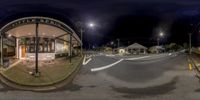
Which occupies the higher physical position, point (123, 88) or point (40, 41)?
point (40, 41)

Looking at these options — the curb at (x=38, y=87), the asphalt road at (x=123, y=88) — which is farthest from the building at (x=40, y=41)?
the curb at (x=38, y=87)

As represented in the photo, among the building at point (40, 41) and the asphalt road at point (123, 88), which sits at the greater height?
the building at point (40, 41)

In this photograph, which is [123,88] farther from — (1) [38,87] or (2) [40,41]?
(2) [40,41]

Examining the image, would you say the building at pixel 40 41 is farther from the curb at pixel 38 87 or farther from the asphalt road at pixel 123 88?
the curb at pixel 38 87

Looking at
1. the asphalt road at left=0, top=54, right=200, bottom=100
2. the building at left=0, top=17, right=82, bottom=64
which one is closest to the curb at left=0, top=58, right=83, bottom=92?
the asphalt road at left=0, top=54, right=200, bottom=100

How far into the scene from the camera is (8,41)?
37.0 metres

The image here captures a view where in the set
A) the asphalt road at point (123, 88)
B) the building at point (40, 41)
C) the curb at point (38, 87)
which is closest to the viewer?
the asphalt road at point (123, 88)

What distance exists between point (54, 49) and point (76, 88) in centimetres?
1739

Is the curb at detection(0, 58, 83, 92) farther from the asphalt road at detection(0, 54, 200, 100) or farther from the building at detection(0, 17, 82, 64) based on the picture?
the building at detection(0, 17, 82, 64)

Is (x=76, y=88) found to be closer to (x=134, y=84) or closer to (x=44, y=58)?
(x=134, y=84)

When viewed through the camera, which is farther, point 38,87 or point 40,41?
point 40,41

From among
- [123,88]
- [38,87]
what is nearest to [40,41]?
[38,87]

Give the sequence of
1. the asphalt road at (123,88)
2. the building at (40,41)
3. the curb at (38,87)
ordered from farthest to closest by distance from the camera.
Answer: the building at (40,41) → the curb at (38,87) → the asphalt road at (123,88)

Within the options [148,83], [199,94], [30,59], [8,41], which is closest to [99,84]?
[148,83]
